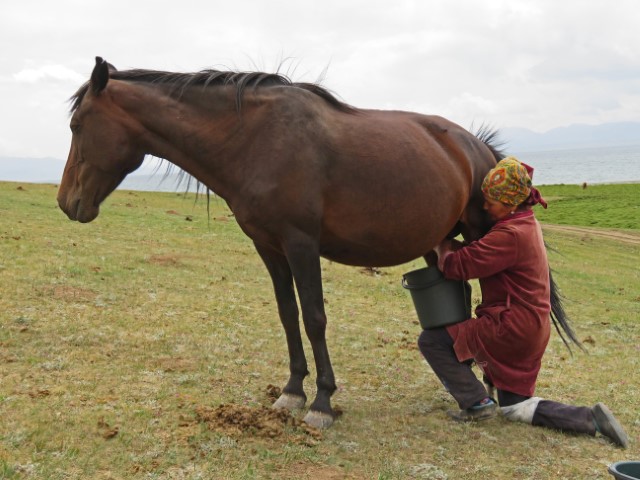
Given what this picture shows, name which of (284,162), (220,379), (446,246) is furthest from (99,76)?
(446,246)

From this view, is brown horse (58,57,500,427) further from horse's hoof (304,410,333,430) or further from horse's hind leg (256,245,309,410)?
horse's hind leg (256,245,309,410)

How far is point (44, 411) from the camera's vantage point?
13.4 feet

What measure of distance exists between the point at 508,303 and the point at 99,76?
3486 mm

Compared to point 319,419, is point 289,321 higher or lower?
higher

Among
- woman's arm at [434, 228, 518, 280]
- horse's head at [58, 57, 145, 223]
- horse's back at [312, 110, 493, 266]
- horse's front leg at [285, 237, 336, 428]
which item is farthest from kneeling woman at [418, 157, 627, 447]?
horse's head at [58, 57, 145, 223]

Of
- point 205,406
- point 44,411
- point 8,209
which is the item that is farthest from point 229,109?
point 8,209

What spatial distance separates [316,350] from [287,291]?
601 mm

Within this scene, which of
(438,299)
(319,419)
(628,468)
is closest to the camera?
(628,468)

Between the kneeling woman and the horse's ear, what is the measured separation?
2.90 metres

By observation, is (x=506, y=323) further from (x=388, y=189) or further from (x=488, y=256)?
(x=388, y=189)

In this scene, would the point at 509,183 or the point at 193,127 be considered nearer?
the point at 193,127

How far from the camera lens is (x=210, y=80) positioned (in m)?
4.36

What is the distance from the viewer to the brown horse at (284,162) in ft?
13.4

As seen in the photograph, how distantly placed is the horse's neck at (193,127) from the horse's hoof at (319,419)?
5.90 feet
